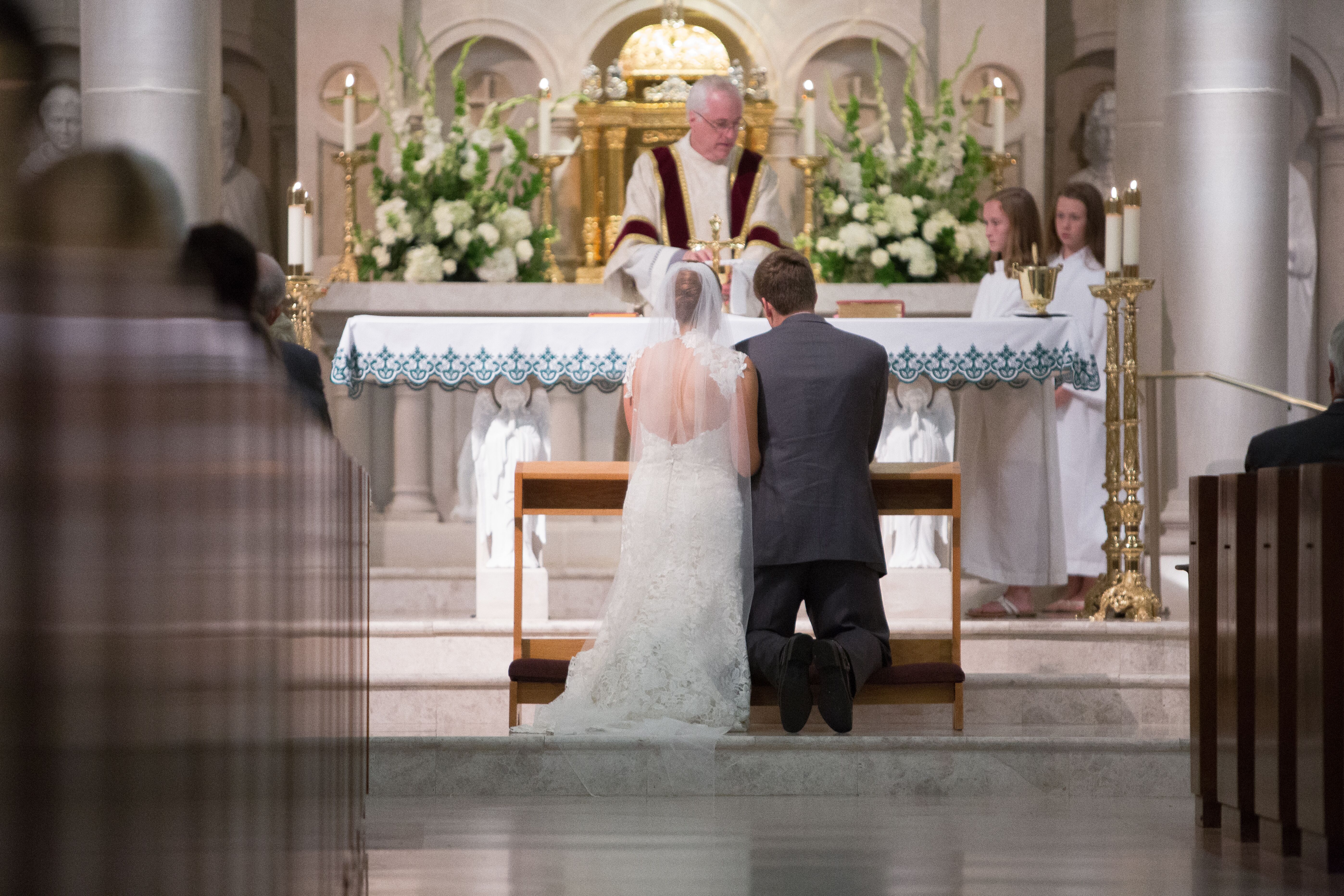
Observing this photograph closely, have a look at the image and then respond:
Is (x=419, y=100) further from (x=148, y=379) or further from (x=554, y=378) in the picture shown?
(x=148, y=379)

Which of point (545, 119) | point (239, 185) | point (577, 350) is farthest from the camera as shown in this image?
point (239, 185)

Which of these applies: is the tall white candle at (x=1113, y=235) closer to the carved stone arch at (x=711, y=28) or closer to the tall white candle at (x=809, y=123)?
→ the tall white candle at (x=809, y=123)

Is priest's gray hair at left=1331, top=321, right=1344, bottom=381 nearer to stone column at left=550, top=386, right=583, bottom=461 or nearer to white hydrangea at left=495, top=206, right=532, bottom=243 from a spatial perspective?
stone column at left=550, top=386, right=583, bottom=461

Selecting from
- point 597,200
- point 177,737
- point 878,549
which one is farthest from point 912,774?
point 597,200

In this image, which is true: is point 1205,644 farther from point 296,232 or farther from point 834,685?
point 296,232

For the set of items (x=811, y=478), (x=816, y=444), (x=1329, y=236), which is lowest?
(x=811, y=478)

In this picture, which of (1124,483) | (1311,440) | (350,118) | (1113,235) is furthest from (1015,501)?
(350,118)

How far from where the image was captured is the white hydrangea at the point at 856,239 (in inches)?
341

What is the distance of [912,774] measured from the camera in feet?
17.1

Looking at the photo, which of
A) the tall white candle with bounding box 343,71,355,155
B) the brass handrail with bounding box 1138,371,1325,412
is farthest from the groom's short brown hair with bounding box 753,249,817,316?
the tall white candle with bounding box 343,71,355,155

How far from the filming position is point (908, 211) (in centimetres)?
875

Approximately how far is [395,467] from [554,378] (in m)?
2.56

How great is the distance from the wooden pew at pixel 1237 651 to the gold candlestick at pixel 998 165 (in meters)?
5.23

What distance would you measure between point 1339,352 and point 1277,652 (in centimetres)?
141
